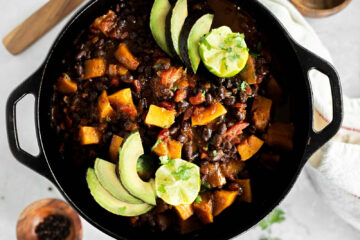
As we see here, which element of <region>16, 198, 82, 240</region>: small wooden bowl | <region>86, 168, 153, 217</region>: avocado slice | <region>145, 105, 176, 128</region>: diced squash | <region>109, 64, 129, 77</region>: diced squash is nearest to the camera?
<region>86, 168, 153, 217</region>: avocado slice

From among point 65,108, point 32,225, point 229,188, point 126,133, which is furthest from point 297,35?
point 32,225

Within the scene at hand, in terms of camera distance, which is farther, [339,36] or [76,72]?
[339,36]

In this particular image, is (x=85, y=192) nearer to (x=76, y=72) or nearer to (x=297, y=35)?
(x=76, y=72)

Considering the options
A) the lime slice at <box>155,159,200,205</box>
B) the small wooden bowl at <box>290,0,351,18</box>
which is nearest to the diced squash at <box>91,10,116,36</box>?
the lime slice at <box>155,159,200,205</box>

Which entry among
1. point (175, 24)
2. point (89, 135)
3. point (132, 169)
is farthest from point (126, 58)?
point (132, 169)

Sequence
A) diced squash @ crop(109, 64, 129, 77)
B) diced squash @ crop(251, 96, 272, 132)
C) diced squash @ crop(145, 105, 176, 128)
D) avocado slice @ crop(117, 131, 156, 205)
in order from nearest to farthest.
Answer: avocado slice @ crop(117, 131, 156, 205)
diced squash @ crop(145, 105, 176, 128)
diced squash @ crop(109, 64, 129, 77)
diced squash @ crop(251, 96, 272, 132)

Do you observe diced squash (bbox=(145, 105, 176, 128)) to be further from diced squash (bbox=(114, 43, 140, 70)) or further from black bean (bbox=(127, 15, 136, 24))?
black bean (bbox=(127, 15, 136, 24))

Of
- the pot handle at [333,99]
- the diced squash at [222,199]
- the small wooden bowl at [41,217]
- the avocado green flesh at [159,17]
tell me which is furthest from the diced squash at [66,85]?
the pot handle at [333,99]
